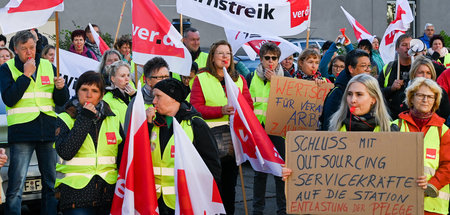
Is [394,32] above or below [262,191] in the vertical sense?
above

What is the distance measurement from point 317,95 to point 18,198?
324cm

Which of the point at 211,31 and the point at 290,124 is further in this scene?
the point at 211,31

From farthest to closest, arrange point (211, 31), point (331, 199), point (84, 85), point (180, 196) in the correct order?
point (211, 31)
point (84, 85)
point (180, 196)
point (331, 199)

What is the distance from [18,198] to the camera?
7.07m

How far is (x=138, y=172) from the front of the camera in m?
5.20

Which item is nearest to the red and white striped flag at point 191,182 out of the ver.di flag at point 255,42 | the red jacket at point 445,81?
the red jacket at point 445,81

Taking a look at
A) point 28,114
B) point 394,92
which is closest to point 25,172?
point 28,114

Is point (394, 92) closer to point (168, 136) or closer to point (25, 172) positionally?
point (168, 136)

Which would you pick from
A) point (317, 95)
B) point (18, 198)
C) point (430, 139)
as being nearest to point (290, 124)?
point (317, 95)

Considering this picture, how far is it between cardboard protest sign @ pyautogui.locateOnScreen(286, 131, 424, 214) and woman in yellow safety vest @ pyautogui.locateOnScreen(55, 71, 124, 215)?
1442mm

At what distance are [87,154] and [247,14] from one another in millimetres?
3189

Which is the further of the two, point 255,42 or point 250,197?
point 255,42

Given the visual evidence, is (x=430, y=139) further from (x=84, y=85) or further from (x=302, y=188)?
(x=84, y=85)

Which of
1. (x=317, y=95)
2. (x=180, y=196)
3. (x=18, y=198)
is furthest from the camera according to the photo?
(x=317, y=95)
